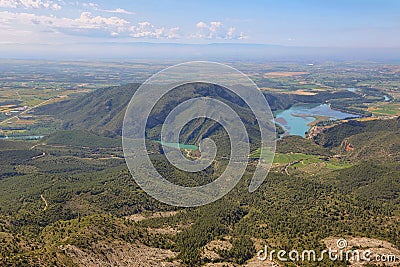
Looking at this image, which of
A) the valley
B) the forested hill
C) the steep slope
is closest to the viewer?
the valley

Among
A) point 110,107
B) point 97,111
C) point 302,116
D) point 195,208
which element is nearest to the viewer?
point 195,208

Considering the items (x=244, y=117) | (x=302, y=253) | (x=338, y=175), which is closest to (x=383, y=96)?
(x=244, y=117)

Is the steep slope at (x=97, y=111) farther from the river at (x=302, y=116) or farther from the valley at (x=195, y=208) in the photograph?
the river at (x=302, y=116)

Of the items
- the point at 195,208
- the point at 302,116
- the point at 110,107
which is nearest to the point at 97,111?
the point at 110,107

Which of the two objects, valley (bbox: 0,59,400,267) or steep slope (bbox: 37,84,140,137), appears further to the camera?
steep slope (bbox: 37,84,140,137)

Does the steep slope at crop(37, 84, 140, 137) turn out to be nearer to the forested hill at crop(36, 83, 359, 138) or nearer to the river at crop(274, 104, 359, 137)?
the forested hill at crop(36, 83, 359, 138)

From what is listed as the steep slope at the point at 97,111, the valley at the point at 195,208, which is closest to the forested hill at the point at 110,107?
the steep slope at the point at 97,111

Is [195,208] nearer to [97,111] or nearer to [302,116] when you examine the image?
[97,111]

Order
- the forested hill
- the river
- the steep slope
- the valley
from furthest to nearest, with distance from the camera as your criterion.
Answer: the river, the steep slope, the forested hill, the valley

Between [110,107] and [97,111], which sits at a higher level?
[110,107]

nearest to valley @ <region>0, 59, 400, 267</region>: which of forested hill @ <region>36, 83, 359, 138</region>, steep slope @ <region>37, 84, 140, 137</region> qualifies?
forested hill @ <region>36, 83, 359, 138</region>

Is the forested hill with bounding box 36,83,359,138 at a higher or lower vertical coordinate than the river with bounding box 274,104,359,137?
higher
